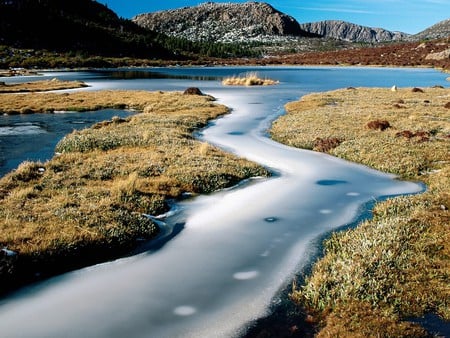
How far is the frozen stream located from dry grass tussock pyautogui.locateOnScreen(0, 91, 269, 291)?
3.18ft

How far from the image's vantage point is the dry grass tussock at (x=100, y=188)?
1134cm

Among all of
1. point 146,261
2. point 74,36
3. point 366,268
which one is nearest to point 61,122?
point 146,261

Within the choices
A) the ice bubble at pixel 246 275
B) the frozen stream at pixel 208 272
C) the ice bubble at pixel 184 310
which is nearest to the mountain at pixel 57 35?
the frozen stream at pixel 208 272

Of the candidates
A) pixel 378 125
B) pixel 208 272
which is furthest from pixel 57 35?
pixel 208 272

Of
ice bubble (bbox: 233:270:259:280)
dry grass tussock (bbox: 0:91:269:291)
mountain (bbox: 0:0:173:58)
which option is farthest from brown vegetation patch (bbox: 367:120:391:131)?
mountain (bbox: 0:0:173:58)

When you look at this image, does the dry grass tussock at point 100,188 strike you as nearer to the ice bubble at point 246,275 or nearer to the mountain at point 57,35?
the ice bubble at point 246,275

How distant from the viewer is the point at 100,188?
1605cm

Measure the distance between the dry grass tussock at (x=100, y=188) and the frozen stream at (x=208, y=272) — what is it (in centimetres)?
97

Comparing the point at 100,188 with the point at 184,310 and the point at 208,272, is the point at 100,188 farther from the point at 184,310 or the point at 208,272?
the point at 184,310

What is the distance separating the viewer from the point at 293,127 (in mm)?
31625

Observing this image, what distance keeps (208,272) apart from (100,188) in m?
7.36

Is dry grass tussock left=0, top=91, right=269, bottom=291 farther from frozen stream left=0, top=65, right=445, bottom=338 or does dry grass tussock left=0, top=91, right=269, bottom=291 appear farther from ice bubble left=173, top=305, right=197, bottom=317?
ice bubble left=173, top=305, right=197, bottom=317

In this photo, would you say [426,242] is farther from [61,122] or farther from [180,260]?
[61,122]

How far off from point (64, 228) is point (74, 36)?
175778 millimetres
